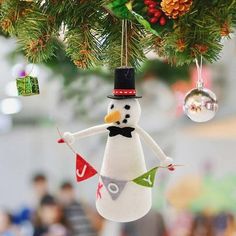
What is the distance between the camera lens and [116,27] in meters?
0.54

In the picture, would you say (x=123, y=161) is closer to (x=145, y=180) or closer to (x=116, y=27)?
(x=145, y=180)

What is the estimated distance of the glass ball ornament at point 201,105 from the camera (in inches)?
18.9

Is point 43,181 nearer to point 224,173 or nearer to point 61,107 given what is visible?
point 61,107

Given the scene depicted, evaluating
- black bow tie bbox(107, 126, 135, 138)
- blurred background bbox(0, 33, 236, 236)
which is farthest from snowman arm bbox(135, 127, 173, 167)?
blurred background bbox(0, 33, 236, 236)

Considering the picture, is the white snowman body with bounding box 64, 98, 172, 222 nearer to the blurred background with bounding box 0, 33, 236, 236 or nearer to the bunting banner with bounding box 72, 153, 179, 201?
the bunting banner with bounding box 72, 153, 179, 201

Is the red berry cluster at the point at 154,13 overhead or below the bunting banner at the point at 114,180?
overhead

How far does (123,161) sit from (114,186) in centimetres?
3

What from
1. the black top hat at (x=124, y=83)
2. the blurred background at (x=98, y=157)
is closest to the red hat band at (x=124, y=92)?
the black top hat at (x=124, y=83)

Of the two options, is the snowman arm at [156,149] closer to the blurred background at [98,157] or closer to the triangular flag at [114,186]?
the triangular flag at [114,186]

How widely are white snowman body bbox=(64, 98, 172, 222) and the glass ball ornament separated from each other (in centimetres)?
5

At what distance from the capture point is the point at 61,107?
143 cm

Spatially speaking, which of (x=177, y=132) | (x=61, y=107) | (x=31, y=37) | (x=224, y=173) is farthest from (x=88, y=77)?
(x=31, y=37)

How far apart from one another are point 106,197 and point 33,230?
101cm

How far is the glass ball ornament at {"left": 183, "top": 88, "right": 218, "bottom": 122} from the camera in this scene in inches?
18.9
